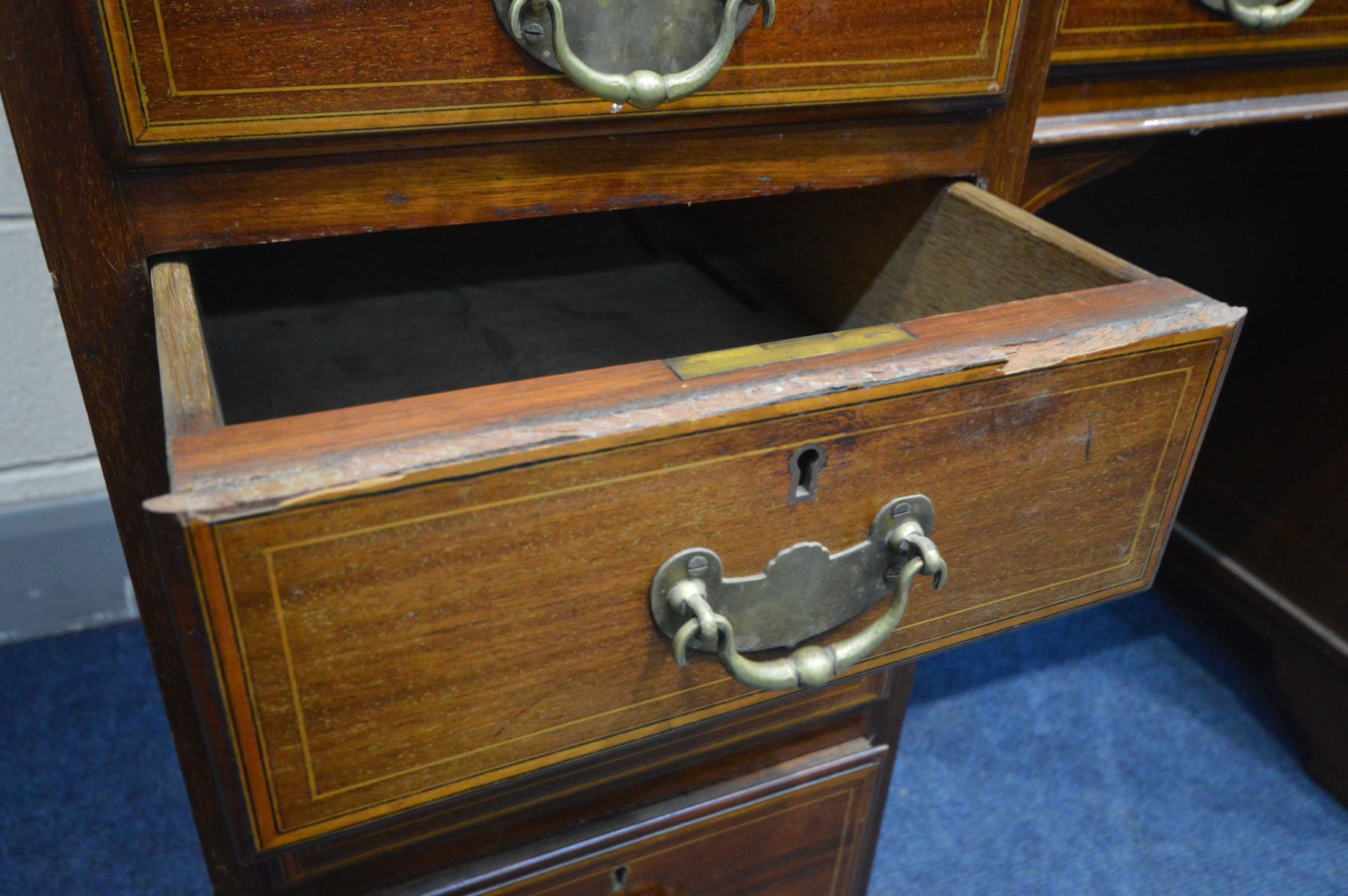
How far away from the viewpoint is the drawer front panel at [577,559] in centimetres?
30

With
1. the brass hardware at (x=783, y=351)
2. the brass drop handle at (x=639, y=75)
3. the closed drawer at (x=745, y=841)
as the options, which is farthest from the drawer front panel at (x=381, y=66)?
the closed drawer at (x=745, y=841)

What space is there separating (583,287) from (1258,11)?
0.41 meters

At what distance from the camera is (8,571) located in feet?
3.38

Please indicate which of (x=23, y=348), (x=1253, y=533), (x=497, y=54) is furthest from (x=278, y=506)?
(x=1253, y=533)

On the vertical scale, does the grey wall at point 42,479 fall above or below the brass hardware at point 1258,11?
below

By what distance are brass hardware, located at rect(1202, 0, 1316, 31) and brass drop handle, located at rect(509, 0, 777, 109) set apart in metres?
0.30

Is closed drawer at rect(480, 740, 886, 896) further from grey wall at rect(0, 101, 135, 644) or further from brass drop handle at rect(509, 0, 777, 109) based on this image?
grey wall at rect(0, 101, 135, 644)

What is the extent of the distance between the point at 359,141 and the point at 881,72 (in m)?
0.23

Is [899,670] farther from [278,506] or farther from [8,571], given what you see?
[8,571]

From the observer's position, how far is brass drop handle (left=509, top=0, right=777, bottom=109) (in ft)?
1.24

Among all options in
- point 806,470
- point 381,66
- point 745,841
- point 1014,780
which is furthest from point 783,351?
point 1014,780

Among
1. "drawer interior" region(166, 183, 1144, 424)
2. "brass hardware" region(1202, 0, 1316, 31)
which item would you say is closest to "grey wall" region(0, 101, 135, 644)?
"drawer interior" region(166, 183, 1144, 424)

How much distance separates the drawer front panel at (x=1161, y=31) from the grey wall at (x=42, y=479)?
84 cm

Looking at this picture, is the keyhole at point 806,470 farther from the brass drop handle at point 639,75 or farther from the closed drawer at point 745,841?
the closed drawer at point 745,841
